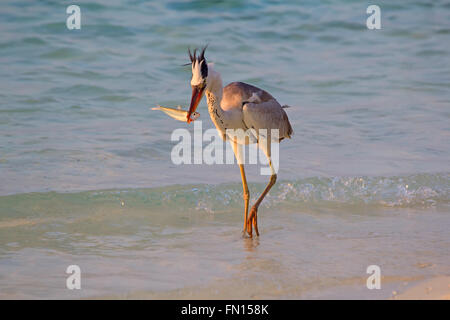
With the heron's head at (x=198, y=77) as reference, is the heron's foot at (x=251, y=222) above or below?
below

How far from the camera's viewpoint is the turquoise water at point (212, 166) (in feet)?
16.3

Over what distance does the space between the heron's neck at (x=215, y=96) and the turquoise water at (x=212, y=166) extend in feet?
3.45

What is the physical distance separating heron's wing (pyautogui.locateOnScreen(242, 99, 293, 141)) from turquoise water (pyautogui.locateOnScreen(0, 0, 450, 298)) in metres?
0.95

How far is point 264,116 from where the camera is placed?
5848 mm

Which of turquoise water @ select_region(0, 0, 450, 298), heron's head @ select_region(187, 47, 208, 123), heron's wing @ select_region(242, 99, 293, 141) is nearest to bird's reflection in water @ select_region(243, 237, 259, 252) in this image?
turquoise water @ select_region(0, 0, 450, 298)

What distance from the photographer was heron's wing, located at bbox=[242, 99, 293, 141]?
5.72 metres

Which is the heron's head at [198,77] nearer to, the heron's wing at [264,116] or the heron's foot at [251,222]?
the heron's wing at [264,116]

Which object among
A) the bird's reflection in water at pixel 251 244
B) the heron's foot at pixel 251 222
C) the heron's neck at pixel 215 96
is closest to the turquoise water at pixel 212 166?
the bird's reflection in water at pixel 251 244

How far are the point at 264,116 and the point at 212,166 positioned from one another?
211 centimetres

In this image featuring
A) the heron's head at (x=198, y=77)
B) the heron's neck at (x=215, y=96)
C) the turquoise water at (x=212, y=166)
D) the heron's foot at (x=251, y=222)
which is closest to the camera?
the turquoise water at (x=212, y=166)

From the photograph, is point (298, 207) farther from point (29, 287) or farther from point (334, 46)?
point (334, 46)

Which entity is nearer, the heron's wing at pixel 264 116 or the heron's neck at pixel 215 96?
the heron's neck at pixel 215 96

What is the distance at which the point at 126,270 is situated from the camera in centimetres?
484

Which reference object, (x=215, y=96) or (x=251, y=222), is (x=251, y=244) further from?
(x=215, y=96)
